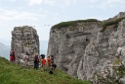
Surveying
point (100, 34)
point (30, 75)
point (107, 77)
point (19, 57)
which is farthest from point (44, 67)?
point (100, 34)

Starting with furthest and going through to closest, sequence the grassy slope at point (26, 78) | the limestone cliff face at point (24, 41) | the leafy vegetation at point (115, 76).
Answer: the limestone cliff face at point (24, 41), the grassy slope at point (26, 78), the leafy vegetation at point (115, 76)

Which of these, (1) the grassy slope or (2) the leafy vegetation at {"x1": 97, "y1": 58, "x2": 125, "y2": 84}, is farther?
(1) the grassy slope

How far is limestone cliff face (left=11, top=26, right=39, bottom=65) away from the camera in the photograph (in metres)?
83.5

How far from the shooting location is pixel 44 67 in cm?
5006

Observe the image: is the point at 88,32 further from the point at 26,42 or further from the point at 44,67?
the point at 44,67

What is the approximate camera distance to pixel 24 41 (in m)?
86.9

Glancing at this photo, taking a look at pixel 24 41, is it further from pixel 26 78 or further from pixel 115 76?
pixel 115 76

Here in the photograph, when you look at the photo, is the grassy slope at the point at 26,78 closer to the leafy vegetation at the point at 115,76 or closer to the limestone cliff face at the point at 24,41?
the leafy vegetation at the point at 115,76

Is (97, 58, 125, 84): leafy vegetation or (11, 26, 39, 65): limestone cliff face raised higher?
(11, 26, 39, 65): limestone cliff face

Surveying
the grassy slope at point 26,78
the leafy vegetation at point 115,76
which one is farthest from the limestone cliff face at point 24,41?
the leafy vegetation at point 115,76

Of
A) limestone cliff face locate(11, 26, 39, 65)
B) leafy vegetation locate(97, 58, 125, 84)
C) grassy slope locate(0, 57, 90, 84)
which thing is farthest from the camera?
limestone cliff face locate(11, 26, 39, 65)

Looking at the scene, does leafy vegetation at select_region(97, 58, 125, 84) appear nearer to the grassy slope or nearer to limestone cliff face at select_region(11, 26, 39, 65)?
the grassy slope

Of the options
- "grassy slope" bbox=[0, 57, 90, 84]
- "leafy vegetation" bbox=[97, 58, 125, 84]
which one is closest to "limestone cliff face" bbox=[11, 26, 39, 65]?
"grassy slope" bbox=[0, 57, 90, 84]

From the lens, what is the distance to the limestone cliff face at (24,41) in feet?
274
